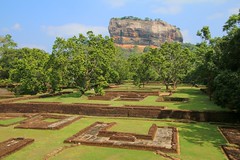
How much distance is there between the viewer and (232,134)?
1352cm

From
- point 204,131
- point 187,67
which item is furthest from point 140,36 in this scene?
point 204,131

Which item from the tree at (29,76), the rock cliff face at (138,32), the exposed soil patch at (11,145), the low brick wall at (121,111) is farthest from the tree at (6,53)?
the rock cliff face at (138,32)

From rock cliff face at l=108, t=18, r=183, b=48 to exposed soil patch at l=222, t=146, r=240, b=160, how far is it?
6308 inches

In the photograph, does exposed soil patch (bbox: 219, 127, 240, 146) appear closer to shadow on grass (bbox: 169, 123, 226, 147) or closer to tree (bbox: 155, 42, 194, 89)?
shadow on grass (bbox: 169, 123, 226, 147)

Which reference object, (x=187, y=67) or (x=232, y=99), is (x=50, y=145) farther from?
(x=187, y=67)

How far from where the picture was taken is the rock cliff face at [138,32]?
173750mm

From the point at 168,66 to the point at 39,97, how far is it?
1871 centimetres

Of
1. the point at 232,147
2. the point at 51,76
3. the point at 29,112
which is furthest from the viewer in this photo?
the point at 51,76

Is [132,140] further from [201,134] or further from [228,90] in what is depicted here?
[228,90]

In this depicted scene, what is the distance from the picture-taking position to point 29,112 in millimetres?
20406

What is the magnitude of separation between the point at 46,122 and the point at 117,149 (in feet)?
25.0

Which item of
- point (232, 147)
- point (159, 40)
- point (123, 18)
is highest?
point (123, 18)

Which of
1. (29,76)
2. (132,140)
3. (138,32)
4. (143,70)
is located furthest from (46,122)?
(138,32)

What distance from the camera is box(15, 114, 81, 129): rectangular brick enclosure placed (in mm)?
14734
